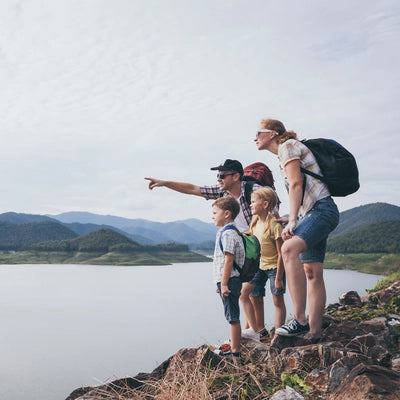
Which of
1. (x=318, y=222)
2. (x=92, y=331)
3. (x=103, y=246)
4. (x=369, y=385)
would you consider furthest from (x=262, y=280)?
(x=103, y=246)

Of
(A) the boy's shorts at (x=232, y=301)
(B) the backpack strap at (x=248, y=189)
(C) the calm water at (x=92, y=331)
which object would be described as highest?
(B) the backpack strap at (x=248, y=189)

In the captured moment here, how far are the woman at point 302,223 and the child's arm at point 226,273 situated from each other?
0.50m

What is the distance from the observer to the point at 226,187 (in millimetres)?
5172

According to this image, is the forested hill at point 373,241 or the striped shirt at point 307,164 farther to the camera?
the forested hill at point 373,241

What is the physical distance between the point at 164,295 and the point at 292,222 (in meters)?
50.0

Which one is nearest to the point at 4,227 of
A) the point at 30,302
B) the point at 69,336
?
the point at 30,302

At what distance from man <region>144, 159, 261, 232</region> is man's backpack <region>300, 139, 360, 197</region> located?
3.21ft

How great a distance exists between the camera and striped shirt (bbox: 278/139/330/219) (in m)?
4.25

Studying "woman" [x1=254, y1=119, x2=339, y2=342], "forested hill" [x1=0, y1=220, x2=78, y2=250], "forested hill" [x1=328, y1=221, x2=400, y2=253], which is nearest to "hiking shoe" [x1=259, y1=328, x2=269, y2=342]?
"woman" [x1=254, y1=119, x2=339, y2=342]

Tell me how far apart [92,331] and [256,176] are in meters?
29.1

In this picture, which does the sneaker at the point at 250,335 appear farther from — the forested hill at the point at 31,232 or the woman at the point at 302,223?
the forested hill at the point at 31,232

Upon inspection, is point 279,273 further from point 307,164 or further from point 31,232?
point 31,232

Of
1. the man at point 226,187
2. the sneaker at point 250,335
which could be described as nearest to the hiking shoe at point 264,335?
the sneaker at point 250,335

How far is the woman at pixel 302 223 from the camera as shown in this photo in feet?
13.9
